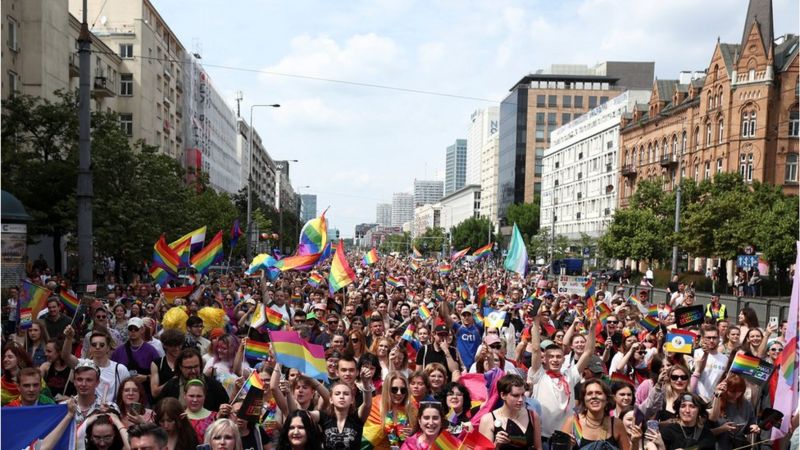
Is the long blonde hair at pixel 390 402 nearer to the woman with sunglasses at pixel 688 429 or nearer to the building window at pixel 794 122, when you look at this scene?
the woman with sunglasses at pixel 688 429

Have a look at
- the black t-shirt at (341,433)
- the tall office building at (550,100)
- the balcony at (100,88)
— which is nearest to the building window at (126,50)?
the balcony at (100,88)

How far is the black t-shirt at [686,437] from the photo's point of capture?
19.2 ft

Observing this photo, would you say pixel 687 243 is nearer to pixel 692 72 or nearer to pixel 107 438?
pixel 692 72

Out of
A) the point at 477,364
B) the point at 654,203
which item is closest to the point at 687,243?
the point at 654,203

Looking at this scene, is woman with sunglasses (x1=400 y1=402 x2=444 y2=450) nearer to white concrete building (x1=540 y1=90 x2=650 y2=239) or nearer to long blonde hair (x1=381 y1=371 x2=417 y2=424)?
long blonde hair (x1=381 y1=371 x2=417 y2=424)

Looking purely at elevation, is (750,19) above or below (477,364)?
above

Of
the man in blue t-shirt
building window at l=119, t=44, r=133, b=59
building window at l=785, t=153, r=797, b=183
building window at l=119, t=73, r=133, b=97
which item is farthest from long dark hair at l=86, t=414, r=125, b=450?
building window at l=119, t=44, r=133, b=59

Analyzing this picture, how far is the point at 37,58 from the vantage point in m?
33.7

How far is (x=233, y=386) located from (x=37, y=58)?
3123 centimetres

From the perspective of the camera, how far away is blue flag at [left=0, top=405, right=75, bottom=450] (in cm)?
500

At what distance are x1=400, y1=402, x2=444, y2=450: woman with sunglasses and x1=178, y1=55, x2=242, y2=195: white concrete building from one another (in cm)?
5582

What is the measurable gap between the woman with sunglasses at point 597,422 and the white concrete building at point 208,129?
55.8 meters

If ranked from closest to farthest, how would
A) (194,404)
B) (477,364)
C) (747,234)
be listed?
(194,404), (477,364), (747,234)

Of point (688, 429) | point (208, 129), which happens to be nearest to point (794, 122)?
point (688, 429)
